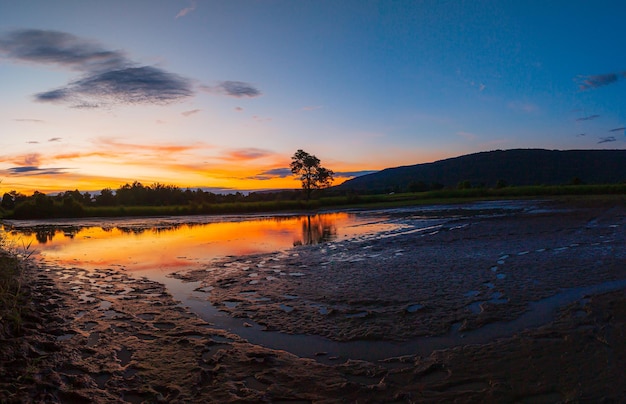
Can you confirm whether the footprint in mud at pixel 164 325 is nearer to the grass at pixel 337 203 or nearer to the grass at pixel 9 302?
the grass at pixel 9 302

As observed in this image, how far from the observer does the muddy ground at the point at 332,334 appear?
525cm

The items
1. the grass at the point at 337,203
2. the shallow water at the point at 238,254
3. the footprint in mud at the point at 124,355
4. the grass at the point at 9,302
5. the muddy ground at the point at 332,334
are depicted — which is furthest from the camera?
the grass at the point at 337,203

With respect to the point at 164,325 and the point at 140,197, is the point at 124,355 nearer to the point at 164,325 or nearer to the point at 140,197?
the point at 164,325

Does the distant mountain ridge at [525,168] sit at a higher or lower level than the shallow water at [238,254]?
higher

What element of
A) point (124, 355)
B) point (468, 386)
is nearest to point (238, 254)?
point (124, 355)

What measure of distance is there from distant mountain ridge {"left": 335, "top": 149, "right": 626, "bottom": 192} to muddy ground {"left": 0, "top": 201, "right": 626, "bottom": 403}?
12216 cm

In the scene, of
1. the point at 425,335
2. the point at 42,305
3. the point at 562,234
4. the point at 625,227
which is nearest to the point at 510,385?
the point at 425,335

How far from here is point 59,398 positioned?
519 cm

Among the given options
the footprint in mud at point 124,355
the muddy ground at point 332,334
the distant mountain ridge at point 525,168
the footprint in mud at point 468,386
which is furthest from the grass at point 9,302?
the distant mountain ridge at point 525,168

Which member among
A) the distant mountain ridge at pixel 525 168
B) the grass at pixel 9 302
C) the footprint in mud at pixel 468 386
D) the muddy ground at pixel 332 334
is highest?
the distant mountain ridge at pixel 525 168

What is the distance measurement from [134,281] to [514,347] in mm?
10816

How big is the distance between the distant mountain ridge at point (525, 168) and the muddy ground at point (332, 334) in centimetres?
12216

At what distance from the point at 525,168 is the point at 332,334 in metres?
164

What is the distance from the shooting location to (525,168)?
152m
